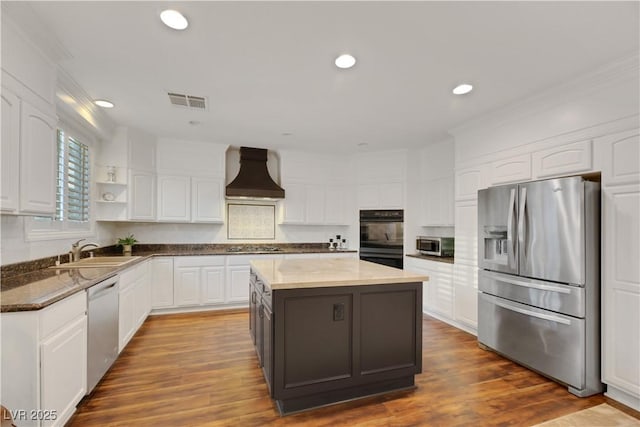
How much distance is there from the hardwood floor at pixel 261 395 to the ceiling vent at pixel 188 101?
8.67ft

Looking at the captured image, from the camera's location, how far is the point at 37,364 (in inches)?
64.6

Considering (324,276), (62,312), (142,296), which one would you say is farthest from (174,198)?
(324,276)

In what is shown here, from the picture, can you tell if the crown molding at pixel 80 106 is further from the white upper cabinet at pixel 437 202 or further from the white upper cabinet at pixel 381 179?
the white upper cabinet at pixel 437 202

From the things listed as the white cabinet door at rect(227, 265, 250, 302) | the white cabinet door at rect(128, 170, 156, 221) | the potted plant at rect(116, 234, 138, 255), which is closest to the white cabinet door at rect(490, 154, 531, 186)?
the white cabinet door at rect(227, 265, 250, 302)

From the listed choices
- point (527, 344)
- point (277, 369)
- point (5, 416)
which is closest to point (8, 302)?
point (5, 416)

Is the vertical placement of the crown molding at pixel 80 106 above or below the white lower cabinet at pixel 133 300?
above

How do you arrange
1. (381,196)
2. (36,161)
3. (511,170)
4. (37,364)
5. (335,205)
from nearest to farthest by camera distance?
(37,364) < (36,161) < (511,170) < (381,196) < (335,205)

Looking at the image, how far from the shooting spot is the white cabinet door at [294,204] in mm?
5301

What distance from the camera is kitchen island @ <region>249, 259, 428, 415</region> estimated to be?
213 centimetres

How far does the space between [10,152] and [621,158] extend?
167 inches

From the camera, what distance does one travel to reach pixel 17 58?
1864 mm

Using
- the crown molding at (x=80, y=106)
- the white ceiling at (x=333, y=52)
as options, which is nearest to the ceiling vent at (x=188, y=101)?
the white ceiling at (x=333, y=52)

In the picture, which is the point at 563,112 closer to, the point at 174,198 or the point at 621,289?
the point at 621,289

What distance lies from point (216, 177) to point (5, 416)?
4.07 meters
